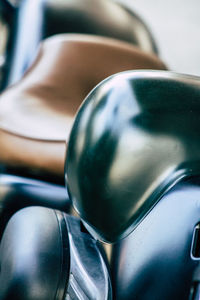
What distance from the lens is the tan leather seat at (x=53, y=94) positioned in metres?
0.60

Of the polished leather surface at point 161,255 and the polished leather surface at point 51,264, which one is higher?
the polished leather surface at point 161,255

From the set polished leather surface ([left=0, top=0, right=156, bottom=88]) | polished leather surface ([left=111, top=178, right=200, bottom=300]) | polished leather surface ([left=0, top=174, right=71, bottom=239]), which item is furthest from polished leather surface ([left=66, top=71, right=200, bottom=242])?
polished leather surface ([left=0, top=0, right=156, bottom=88])

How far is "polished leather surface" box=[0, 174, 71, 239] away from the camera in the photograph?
22.3 inches

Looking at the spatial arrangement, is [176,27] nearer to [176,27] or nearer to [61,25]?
[176,27]

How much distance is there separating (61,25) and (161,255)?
86cm

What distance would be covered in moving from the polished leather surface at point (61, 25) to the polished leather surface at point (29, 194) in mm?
503

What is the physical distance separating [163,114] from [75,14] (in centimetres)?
91

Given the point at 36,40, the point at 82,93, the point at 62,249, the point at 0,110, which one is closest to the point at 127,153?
the point at 62,249

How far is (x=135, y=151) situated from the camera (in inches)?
9.5

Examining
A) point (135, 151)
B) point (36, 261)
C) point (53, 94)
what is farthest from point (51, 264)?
point (53, 94)

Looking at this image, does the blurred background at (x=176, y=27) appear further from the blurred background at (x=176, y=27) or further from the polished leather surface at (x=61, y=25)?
the polished leather surface at (x=61, y=25)

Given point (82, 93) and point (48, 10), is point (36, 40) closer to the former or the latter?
point (48, 10)

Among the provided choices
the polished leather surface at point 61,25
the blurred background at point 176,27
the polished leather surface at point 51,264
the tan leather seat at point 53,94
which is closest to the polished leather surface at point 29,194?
the tan leather seat at point 53,94

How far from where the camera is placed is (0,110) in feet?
2.22
